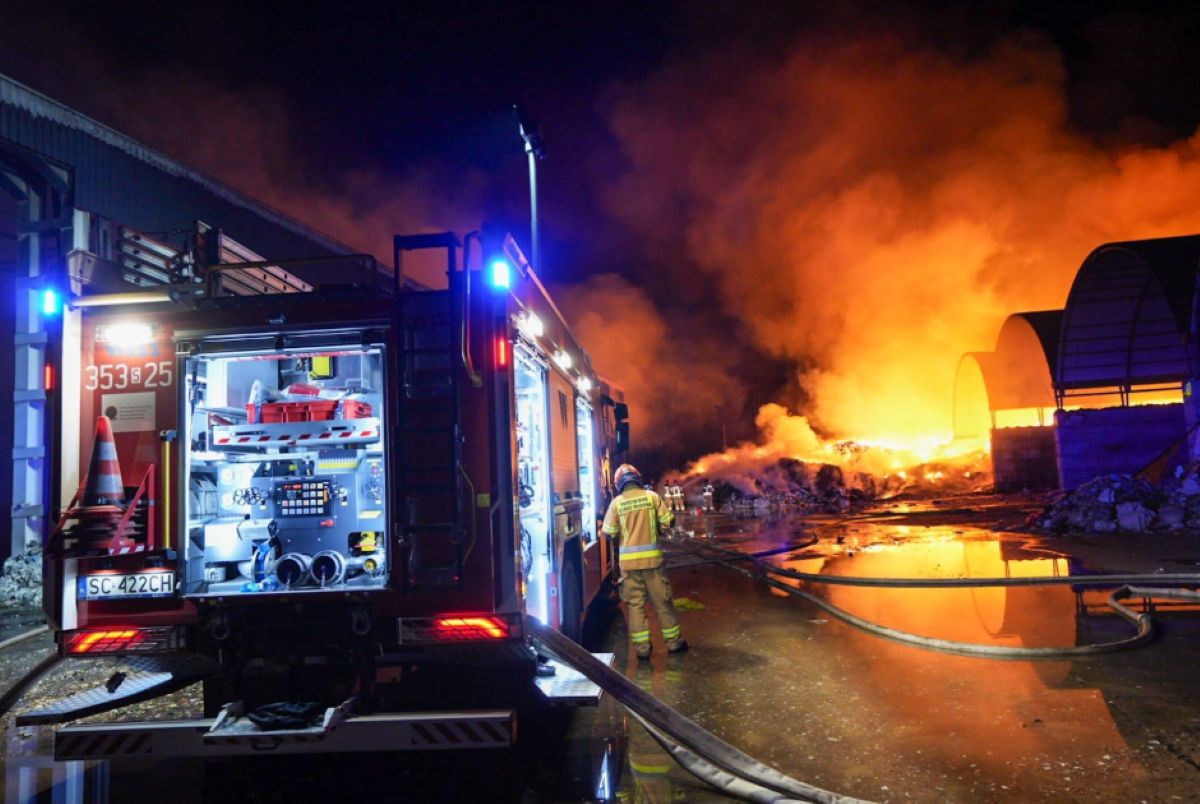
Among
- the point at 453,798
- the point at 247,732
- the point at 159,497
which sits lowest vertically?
the point at 453,798

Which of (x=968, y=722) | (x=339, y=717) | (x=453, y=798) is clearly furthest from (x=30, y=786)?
(x=968, y=722)

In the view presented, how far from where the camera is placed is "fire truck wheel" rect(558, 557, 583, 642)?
570cm

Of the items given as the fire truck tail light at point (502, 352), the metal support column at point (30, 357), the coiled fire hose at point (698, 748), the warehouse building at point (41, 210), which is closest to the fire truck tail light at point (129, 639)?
the coiled fire hose at point (698, 748)

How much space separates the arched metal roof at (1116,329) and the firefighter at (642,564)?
18676 mm

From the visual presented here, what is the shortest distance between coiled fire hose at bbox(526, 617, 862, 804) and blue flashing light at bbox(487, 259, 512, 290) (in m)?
1.82

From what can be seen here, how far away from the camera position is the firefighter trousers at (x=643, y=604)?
6664 mm

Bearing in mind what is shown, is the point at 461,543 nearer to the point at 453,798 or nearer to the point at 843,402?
the point at 453,798

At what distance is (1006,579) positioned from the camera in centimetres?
914

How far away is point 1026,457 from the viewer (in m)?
27.1

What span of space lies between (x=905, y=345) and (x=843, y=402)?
3681 millimetres

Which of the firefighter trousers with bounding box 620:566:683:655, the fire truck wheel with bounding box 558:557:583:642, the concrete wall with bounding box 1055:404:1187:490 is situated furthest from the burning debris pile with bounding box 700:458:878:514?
the fire truck wheel with bounding box 558:557:583:642

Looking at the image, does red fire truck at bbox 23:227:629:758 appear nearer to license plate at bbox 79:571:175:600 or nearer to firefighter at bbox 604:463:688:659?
license plate at bbox 79:571:175:600

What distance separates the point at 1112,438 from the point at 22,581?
24.8 metres

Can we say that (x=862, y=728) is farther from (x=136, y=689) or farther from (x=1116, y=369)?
(x=1116, y=369)
